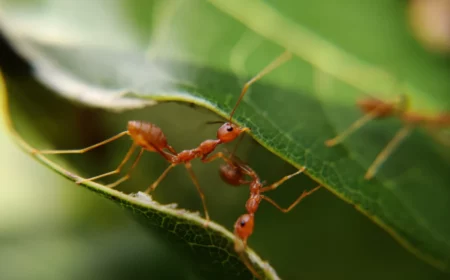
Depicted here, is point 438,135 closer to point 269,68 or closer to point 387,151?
point 387,151

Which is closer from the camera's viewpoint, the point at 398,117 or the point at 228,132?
the point at 228,132

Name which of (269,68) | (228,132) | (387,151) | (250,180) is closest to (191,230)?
(228,132)

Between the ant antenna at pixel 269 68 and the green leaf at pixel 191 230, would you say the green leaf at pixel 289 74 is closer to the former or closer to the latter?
the ant antenna at pixel 269 68

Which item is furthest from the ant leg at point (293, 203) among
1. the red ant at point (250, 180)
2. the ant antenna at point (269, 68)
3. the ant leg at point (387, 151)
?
the ant antenna at point (269, 68)

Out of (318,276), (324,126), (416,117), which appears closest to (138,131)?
(324,126)

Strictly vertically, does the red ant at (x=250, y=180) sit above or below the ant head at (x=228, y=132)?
below

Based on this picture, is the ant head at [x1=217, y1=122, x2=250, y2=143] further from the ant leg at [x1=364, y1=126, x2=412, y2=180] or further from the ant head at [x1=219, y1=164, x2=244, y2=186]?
the ant leg at [x1=364, y1=126, x2=412, y2=180]
